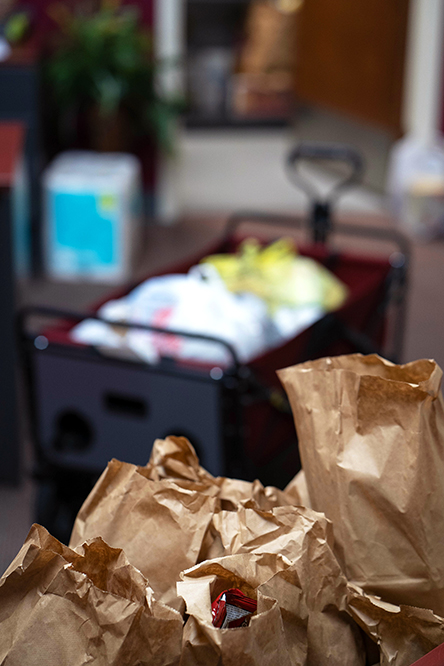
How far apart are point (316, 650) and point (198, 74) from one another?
493cm

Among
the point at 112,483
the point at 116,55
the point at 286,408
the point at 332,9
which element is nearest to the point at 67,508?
the point at 286,408

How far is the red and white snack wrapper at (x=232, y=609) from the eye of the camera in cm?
47

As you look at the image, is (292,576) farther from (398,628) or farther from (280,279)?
(280,279)

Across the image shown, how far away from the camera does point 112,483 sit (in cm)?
57

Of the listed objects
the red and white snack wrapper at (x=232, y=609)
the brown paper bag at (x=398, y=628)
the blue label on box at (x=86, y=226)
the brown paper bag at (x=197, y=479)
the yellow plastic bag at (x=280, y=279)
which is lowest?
the blue label on box at (x=86, y=226)

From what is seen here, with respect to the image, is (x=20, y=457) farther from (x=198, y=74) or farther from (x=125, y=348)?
(x=198, y=74)

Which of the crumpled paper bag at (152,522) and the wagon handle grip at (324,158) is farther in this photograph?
the wagon handle grip at (324,158)

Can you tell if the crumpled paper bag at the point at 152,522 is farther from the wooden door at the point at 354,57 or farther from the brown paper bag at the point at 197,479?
the wooden door at the point at 354,57

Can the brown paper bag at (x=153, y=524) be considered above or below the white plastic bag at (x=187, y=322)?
above

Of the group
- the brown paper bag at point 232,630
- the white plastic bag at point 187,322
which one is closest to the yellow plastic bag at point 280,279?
the white plastic bag at point 187,322

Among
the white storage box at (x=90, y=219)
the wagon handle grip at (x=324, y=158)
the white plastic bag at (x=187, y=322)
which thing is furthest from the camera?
the white storage box at (x=90, y=219)

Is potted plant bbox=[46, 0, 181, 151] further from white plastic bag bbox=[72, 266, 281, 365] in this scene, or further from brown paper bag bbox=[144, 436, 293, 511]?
brown paper bag bbox=[144, 436, 293, 511]

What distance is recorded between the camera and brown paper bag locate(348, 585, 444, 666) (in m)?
0.50

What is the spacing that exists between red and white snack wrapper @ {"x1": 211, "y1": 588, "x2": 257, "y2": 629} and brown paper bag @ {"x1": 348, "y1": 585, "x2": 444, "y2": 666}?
9 centimetres
